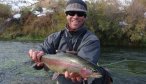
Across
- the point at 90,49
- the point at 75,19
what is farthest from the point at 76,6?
the point at 90,49

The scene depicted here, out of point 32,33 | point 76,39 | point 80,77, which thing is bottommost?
point 32,33

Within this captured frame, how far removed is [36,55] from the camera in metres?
4.38

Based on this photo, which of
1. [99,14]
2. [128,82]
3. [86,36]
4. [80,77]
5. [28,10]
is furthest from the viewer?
[28,10]

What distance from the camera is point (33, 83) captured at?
47.1ft

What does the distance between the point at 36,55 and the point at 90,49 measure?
69 centimetres

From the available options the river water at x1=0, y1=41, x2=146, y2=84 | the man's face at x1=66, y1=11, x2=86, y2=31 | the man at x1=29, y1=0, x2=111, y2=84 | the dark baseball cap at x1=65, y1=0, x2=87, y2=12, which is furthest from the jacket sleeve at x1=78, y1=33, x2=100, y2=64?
the river water at x1=0, y1=41, x2=146, y2=84

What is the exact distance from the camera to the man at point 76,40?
14.1ft

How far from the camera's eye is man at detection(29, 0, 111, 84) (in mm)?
4312

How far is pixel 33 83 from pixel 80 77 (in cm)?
1066

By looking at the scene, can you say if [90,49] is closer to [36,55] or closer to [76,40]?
[76,40]

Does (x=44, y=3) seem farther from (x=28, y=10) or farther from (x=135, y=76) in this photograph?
(x=135, y=76)

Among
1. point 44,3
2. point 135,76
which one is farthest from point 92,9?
point 135,76

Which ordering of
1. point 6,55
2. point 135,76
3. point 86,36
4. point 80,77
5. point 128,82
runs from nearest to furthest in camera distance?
point 80,77, point 86,36, point 128,82, point 135,76, point 6,55

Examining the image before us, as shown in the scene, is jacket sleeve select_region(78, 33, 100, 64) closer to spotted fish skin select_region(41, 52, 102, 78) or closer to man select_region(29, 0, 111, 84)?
man select_region(29, 0, 111, 84)
